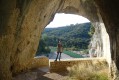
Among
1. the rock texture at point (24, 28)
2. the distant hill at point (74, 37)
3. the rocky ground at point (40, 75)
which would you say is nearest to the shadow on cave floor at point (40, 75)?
the rocky ground at point (40, 75)

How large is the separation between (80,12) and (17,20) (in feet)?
28.2

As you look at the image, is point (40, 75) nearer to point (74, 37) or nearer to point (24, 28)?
point (24, 28)

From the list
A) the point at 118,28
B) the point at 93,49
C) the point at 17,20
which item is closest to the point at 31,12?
the point at 17,20

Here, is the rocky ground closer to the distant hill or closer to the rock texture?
the rock texture

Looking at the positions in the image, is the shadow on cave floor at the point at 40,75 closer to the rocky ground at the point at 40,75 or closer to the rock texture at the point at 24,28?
the rocky ground at the point at 40,75

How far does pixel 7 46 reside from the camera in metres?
9.70

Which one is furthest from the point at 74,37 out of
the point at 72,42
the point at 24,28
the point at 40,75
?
the point at 24,28

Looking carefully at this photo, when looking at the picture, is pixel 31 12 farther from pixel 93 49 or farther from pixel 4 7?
pixel 93 49

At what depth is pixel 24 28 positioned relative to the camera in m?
11.8

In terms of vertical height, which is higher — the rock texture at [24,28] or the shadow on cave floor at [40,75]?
the rock texture at [24,28]

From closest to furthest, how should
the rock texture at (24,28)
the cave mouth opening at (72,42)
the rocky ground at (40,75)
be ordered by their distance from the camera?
the rock texture at (24,28)
the rocky ground at (40,75)
the cave mouth opening at (72,42)

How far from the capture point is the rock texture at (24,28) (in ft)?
28.2

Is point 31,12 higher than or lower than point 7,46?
higher

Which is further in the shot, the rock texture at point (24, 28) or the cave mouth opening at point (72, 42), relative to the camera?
the cave mouth opening at point (72, 42)
